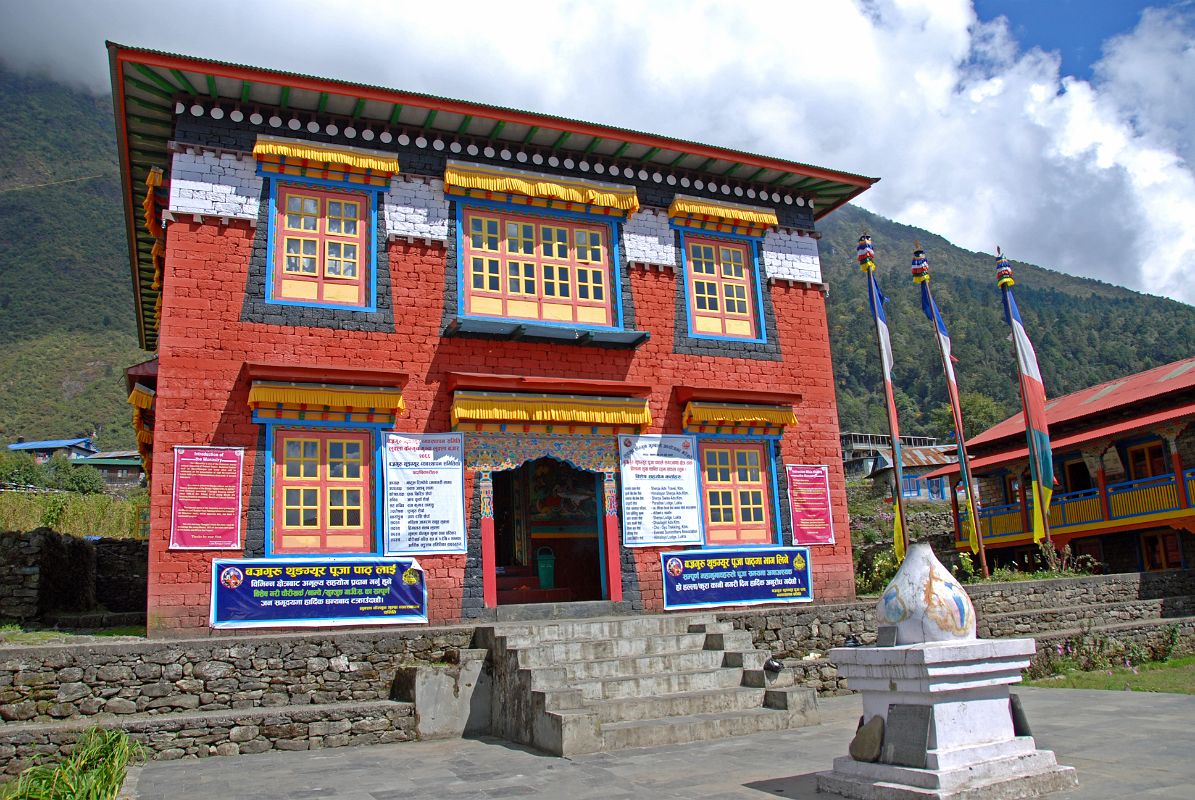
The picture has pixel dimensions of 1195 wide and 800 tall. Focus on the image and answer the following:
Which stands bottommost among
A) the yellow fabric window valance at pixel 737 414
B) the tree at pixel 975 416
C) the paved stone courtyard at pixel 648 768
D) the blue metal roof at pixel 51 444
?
the paved stone courtyard at pixel 648 768

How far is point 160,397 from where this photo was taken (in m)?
11.5

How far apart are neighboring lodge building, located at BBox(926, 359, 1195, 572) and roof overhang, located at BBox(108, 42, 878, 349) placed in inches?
421

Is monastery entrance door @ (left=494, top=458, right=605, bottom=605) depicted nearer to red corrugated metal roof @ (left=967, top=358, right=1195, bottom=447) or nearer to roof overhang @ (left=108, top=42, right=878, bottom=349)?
roof overhang @ (left=108, top=42, right=878, bottom=349)

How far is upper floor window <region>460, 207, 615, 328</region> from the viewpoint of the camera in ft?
44.8

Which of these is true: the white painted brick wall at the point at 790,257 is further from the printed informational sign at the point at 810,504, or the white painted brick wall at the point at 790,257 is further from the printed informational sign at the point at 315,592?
the printed informational sign at the point at 315,592

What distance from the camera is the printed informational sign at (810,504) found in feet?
47.9

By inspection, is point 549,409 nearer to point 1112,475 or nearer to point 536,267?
point 536,267

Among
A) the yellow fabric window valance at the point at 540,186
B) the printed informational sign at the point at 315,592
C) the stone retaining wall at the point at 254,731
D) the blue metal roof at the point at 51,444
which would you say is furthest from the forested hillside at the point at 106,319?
the stone retaining wall at the point at 254,731

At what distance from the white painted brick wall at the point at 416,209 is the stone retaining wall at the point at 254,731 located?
21.6ft

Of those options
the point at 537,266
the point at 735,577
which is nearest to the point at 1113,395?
the point at 735,577

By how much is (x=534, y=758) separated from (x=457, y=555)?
14.4 feet

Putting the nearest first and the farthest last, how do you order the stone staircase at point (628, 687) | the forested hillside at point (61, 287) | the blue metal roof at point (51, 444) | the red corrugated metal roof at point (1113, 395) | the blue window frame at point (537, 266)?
the stone staircase at point (628, 687), the blue window frame at point (537, 266), the red corrugated metal roof at point (1113, 395), the blue metal roof at point (51, 444), the forested hillside at point (61, 287)

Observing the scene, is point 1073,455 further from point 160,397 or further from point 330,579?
point 160,397

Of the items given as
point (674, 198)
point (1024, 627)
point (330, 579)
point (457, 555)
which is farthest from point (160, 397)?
point (1024, 627)
